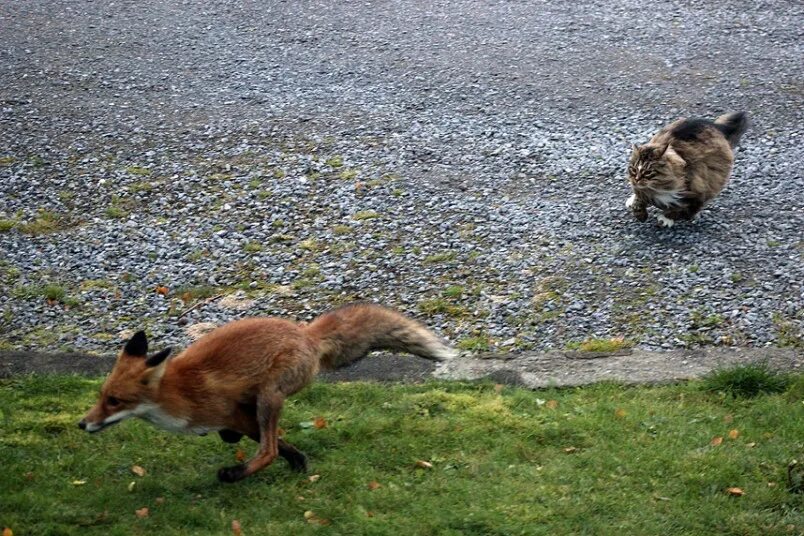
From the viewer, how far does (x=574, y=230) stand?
9305mm

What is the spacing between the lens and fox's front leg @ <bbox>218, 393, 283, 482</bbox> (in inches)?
226

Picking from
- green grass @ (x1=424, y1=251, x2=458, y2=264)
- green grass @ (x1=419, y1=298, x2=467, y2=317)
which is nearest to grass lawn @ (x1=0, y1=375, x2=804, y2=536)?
green grass @ (x1=419, y1=298, x2=467, y2=317)

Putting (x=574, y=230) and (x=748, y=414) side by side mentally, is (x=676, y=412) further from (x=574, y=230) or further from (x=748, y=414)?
(x=574, y=230)

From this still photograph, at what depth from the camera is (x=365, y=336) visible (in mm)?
6211

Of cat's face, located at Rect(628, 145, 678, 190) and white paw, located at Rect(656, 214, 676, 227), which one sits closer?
cat's face, located at Rect(628, 145, 678, 190)

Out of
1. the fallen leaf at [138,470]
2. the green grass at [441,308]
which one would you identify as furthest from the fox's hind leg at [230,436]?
the green grass at [441,308]

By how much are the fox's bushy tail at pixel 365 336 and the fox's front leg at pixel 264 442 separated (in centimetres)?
49

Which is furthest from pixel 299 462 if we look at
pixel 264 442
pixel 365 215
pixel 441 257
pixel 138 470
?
pixel 365 215

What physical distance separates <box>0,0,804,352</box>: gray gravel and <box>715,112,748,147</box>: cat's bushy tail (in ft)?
1.57

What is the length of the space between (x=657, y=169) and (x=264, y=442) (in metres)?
4.88

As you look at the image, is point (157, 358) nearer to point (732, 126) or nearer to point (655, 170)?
point (655, 170)

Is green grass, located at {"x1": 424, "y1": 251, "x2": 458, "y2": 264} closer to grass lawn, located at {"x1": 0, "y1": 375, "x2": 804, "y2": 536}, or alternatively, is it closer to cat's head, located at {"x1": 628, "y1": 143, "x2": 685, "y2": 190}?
cat's head, located at {"x1": 628, "y1": 143, "x2": 685, "y2": 190}

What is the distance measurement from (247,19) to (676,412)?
1057 cm

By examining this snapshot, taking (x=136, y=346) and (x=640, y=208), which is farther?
(x=640, y=208)
